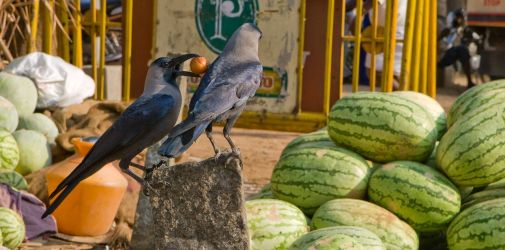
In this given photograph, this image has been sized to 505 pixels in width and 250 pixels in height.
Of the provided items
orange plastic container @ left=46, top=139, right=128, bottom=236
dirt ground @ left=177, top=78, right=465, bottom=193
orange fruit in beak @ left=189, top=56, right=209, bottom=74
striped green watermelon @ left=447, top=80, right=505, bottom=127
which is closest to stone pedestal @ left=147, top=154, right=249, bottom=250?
orange fruit in beak @ left=189, top=56, right=209, bottom=74

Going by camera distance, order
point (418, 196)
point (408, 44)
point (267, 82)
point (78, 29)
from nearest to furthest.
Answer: point (418, 196)
point (267, 82)
point (408, 44)
point (78, 29)

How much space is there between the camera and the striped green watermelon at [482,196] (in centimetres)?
535

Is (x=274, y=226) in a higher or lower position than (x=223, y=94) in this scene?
lower

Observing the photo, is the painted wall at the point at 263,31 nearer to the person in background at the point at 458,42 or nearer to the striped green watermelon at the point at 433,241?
the striped green watermelon at the point at 433,241

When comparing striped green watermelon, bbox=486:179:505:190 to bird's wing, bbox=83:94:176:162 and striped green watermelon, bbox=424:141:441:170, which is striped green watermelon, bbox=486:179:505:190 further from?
bird's wing, bbox=83:94:176:162

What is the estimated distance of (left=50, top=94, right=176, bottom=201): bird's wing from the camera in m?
4.19

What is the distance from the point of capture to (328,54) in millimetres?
9664

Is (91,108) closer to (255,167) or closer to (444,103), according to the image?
(255,167)

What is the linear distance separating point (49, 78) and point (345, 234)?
538 cm

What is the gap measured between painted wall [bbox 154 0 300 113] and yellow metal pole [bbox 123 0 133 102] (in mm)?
434

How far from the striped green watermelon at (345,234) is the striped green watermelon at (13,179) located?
144 inches

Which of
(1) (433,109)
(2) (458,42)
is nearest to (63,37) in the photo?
(1) (433,109)

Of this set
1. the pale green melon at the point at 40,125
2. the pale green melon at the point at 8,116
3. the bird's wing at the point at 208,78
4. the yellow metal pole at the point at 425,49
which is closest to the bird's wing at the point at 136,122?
the bird's wing at the point at 208,78

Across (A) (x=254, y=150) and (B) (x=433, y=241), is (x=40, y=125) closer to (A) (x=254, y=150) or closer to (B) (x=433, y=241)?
(A) (x=254, y=150)
